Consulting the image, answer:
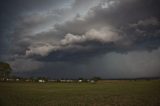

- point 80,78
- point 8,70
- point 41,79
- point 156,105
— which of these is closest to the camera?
point 156,105

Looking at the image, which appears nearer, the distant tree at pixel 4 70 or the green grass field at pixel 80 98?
the green grass field at pixel 80 98

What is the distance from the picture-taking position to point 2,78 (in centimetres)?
11644

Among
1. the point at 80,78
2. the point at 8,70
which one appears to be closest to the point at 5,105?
the point at 8,70

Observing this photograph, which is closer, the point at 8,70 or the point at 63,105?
the point at 63,105

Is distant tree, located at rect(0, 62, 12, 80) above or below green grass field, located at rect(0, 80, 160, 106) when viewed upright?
above

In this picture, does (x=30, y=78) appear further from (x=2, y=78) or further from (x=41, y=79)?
(x=2, y=78)

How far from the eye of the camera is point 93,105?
2281 centimetres

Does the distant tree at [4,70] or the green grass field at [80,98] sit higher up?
the distant tree at [4,70]

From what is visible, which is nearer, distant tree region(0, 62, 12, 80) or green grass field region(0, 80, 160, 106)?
green grass field region(0, 80, 160, 106)

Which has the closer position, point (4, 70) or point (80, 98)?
point (80, 98)

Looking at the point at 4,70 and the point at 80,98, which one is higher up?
the point at 4,70

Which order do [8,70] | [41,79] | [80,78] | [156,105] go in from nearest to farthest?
[156,105], [8,70], [41,79], [80,78]

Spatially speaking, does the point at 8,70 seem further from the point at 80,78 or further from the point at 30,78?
the point at 80,78

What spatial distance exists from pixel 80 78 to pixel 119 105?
154 metres
